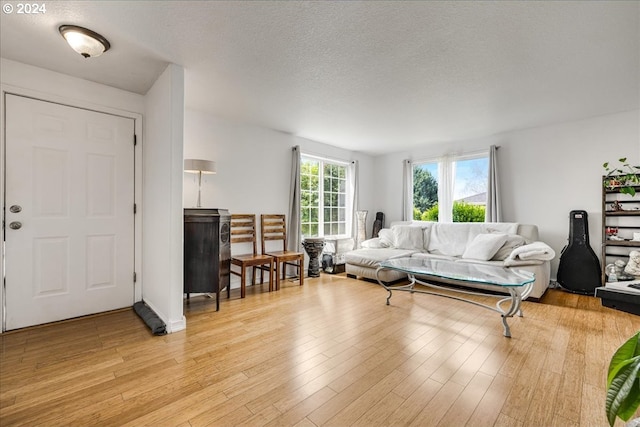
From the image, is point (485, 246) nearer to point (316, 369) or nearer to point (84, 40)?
point (316, 369)

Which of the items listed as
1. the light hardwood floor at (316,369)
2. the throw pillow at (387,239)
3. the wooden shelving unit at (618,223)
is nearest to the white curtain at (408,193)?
the throw pillow at (387,239)

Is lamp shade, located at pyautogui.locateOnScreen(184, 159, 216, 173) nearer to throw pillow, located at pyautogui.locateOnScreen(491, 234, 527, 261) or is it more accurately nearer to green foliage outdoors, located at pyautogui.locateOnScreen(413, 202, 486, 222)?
throw pillow, located at pyautogui.locateOnScreen(491, 234, 527, 261)

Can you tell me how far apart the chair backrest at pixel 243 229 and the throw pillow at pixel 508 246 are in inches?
135

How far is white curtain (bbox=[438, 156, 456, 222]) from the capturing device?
5238 millimetres

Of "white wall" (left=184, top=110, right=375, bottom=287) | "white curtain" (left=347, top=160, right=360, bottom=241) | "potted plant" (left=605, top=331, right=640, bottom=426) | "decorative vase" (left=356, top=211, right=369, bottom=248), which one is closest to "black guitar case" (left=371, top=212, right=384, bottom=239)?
"decorative vase" (left=356, top=211, right=369, bottom=248)

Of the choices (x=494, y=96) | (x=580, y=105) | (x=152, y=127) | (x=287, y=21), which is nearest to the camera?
(x=287, y=21)

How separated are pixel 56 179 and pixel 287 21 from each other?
257 cm

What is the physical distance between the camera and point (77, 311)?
2.78 m

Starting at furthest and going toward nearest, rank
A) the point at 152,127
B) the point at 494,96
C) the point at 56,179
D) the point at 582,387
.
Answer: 1. the point at 494,96
2. the point at 152,127
3. the point at 56,179
4. the point at 582,387

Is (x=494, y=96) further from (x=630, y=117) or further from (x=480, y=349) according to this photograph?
(x=480, y=349)

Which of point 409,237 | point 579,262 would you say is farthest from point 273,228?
point 579,262

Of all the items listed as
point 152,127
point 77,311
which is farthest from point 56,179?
point 77,311

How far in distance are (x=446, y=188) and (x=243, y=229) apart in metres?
3.74

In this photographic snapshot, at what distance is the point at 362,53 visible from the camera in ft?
7.61
